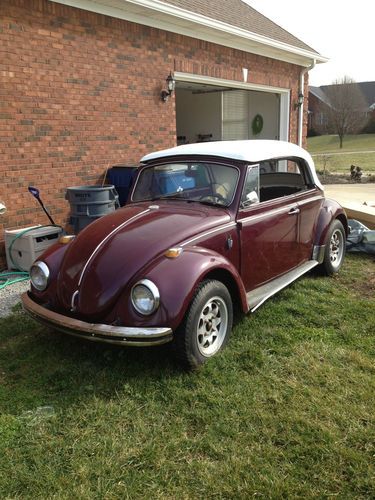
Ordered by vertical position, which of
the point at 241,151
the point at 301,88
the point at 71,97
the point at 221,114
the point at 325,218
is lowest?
the point at 325,218

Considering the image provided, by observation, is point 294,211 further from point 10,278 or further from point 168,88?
point 168,88

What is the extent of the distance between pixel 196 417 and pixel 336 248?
3590 millimetres

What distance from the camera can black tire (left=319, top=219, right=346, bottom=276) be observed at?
543 cm

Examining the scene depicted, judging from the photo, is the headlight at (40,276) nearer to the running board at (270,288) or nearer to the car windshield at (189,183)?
the car windshield at (189,183)

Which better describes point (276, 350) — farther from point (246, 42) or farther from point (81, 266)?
point (246, 42)

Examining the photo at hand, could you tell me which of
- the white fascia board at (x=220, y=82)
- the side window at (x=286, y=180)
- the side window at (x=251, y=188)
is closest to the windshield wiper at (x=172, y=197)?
the side window at (x=251, y=188)

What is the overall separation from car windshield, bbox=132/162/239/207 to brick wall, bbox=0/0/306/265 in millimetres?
2441

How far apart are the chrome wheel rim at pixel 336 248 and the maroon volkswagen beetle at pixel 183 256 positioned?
678mm

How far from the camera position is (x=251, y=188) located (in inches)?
165

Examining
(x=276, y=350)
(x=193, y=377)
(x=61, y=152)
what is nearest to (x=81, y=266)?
(x=193, y=377)

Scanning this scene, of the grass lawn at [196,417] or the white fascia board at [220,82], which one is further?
the white fascia board at [220,82]

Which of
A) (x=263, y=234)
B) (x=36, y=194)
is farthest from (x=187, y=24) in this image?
(x=263, y=234)

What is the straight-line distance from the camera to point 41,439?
2.73 metres

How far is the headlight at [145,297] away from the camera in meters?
3.08
